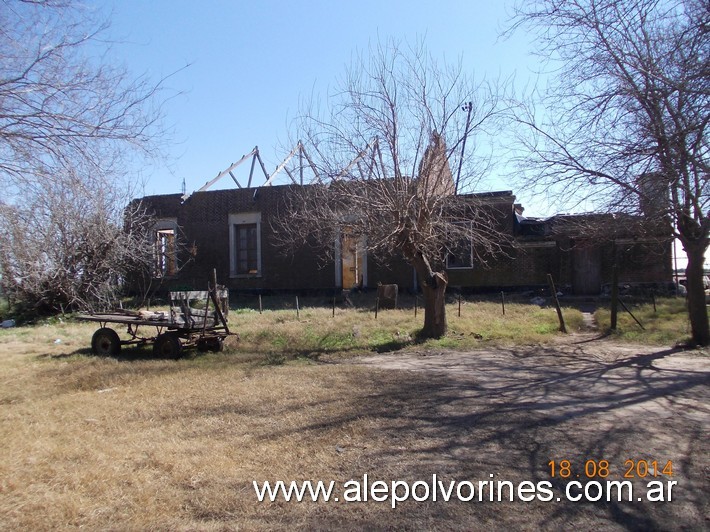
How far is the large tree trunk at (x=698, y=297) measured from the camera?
11031 millimetres

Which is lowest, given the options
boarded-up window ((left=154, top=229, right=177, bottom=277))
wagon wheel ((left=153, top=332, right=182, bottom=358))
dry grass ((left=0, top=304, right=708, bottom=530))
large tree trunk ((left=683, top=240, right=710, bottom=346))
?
dry grass ((left=0, top=304, right=708, bottom=530))

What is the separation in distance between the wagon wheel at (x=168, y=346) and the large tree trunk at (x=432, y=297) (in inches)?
210

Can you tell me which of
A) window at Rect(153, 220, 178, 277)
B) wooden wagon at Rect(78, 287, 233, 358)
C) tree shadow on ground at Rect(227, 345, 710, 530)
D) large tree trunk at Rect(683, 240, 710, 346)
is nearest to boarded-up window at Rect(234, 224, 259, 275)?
window at Rect(153, 220, 178, 277)

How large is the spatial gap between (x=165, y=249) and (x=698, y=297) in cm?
2121

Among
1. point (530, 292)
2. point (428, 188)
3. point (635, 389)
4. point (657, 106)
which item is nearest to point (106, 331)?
point (428, 188)

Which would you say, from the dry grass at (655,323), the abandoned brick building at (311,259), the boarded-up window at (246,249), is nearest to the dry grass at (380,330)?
the dry grass at (655,323)

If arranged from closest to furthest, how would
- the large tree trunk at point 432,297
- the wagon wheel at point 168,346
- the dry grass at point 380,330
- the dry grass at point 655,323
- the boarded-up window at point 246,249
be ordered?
1. the wagon wheel at point 168,346
2. the dry grass at point 655,323
3. the dry grass at point 380,330
4. the large tree trunk at point 432,297
5. the boarded-up window at point 246,249

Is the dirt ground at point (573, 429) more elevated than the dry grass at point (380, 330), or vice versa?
the dry grass at point (380, 330)

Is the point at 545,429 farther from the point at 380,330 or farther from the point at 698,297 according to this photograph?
the point at 380,330

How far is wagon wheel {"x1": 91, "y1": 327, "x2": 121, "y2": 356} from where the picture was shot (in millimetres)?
11766

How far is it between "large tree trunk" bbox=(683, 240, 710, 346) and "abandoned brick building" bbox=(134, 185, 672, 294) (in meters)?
8.61

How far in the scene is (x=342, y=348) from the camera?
39.4 ft

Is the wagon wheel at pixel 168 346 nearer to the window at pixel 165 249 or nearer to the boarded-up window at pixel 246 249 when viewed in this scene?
the window at pixel 165 249

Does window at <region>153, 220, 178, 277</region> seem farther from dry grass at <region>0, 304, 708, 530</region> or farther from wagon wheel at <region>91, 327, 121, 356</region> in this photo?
dry grass at <region>0, 304, 708, 530</region>
